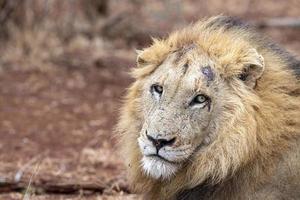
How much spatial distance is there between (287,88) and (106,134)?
3.68 m

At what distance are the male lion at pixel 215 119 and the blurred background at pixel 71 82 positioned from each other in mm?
1336

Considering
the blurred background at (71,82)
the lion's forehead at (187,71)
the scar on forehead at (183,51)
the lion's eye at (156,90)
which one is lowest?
the blurred background at (71,82)

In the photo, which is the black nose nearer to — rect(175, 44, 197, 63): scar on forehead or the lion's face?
the lion's face

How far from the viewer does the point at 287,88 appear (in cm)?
459

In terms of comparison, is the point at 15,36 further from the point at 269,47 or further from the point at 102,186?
the point at 269,47

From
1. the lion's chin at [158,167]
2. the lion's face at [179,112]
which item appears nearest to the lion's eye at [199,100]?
the lion's face at [179,112]

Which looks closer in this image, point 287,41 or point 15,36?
point 15,36

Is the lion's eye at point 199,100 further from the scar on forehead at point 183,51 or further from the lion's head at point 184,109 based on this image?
the scar on forehead at point 183,51

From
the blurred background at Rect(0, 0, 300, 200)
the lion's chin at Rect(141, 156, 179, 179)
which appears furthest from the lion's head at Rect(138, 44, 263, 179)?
the blurred background at Rect(0, 0, 300, 200)

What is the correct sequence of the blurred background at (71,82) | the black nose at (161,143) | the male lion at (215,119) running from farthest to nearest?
the blurred background at (71,82) → the male lion at (215,119) → the black nose at (161,143)

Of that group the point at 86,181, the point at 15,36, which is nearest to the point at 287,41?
the point at 15,36

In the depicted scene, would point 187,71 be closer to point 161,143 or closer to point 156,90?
point 156,90

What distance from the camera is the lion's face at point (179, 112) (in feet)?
14.1

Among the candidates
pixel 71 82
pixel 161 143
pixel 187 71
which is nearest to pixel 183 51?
pixel 187 71
